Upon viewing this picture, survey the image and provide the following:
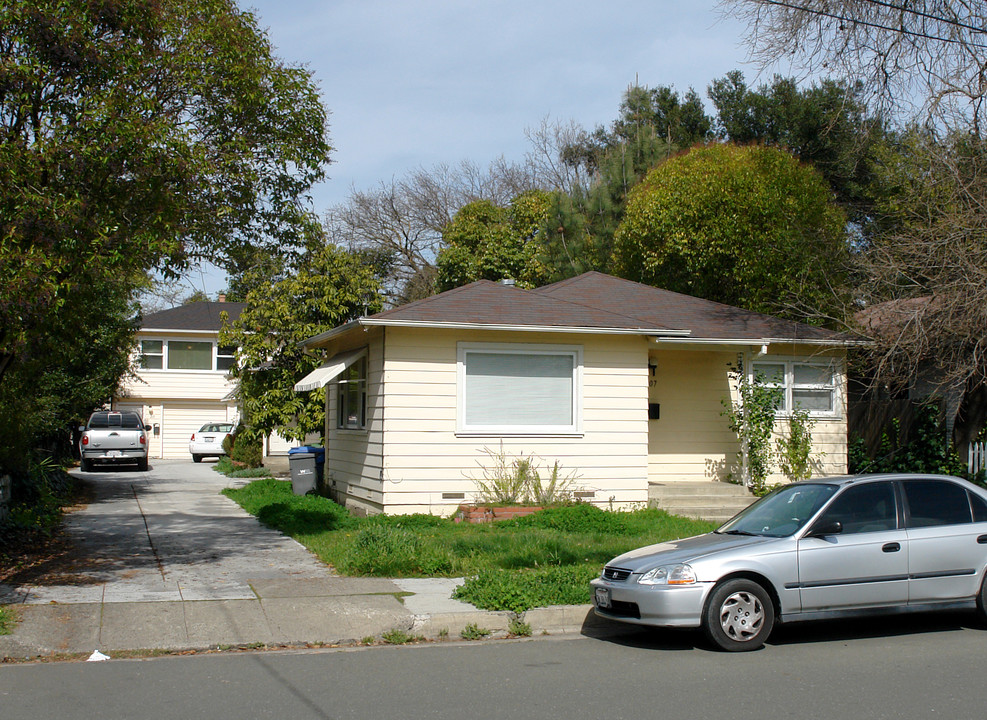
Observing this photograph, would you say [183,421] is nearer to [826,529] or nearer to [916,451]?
[916,451]

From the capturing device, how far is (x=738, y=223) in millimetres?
23500

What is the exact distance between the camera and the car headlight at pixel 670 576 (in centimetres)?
771

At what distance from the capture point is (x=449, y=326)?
14.5 metres

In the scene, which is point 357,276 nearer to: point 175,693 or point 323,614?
point 323,614

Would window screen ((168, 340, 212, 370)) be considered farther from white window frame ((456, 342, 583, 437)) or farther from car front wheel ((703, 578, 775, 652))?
car front wheel ((703, 578, 775, 652))

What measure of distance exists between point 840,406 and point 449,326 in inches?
311

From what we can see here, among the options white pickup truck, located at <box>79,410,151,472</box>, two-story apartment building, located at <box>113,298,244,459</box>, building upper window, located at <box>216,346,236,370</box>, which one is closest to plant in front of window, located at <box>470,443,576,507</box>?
white pickup truck, located at <box>79,410,151,472</box>

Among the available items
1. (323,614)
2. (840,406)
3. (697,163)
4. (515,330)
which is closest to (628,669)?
(323,614)

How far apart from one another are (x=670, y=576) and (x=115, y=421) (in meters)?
25.2

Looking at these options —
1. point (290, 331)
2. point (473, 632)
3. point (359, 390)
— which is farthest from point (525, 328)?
point (290, 331)

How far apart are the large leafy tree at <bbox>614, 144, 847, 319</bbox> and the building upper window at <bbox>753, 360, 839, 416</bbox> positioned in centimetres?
494

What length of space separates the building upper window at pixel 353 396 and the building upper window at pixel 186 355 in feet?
68.6

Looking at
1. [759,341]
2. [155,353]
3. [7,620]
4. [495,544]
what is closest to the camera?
[7,620]

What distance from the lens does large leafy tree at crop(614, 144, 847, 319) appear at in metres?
23.1
